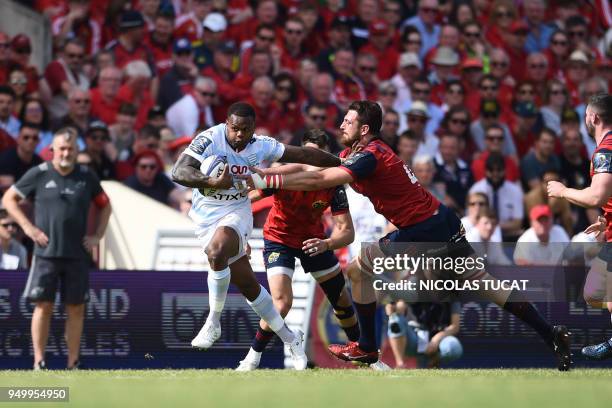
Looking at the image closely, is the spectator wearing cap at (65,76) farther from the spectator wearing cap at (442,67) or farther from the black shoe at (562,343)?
the black shoe at (562,343)

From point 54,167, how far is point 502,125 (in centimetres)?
746

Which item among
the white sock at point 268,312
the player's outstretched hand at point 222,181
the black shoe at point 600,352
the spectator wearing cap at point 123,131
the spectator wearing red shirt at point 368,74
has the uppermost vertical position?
the spectator wearing red shirt at point 368,74

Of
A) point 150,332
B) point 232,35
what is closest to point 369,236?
point 150,332

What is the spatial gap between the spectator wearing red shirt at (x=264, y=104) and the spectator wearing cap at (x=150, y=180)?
1.93 m

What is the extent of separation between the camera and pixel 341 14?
68.0 ft

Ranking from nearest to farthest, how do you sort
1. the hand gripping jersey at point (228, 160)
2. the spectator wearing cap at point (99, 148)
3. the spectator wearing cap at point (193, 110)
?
the hand gripping jersey at point (228, 160)
the spectator wearing cap at point (99, 148)
the spectator wearing cap at point (193, 110)

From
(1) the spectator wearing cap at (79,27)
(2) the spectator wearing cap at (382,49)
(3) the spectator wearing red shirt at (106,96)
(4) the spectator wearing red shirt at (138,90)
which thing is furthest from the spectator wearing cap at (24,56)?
(2) the spectator wearing cap at (382,49)

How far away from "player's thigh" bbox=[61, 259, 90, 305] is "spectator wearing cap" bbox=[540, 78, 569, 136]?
8401 mm

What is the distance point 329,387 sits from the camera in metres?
9.89

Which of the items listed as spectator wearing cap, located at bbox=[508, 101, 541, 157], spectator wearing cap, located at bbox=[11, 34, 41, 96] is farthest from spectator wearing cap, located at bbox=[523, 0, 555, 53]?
spectator wearing cap, located at bbox=[11, 34, 41, 96]

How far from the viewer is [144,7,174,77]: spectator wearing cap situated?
741 inches

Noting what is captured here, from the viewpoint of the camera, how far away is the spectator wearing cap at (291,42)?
763 inches

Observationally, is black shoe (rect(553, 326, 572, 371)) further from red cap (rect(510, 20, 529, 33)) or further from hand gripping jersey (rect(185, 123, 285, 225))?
red cap (rect(510, 20, 529, 33))

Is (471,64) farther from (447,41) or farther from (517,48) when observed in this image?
(517,48)
